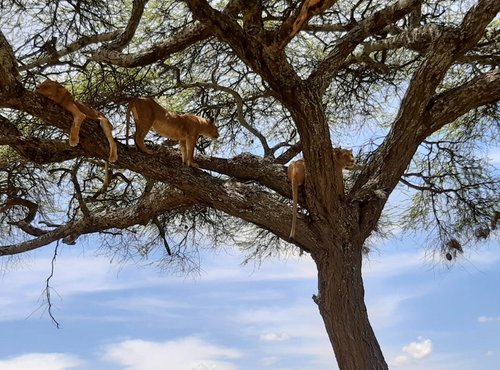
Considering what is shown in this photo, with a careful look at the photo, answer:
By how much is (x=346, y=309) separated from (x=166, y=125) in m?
1.96

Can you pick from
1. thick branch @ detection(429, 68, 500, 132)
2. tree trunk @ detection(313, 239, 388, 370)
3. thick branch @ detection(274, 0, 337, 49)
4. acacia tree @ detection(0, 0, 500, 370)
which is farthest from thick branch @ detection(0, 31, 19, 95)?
thick branch @ detection(429, 68, 500, 132)

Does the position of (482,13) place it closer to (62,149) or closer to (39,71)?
(62,149)

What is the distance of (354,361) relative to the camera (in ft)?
15.0

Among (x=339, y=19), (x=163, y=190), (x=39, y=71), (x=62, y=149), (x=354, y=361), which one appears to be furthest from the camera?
(x=339, y=19)

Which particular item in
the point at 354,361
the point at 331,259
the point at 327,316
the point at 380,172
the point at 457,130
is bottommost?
the point at 354,361

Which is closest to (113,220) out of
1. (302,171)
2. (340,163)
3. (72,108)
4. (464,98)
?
(72,108)

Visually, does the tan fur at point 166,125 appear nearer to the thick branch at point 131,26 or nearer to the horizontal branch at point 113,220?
the horizontal branch at point 113,220

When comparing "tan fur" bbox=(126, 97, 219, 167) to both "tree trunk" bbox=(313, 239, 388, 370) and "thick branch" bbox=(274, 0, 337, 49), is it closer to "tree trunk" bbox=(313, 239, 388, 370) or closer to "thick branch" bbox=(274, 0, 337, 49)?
"thick branch" bbox=(274, 0, 337, 49)

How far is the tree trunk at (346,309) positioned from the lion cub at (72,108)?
1771 mm

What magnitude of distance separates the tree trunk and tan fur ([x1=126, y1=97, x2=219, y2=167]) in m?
1.32

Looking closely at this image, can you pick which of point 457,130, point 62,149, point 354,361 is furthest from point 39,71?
point 457,130

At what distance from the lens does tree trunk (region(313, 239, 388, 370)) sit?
459cm

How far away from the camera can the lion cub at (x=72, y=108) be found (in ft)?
15.4

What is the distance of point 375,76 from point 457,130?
1.22m
